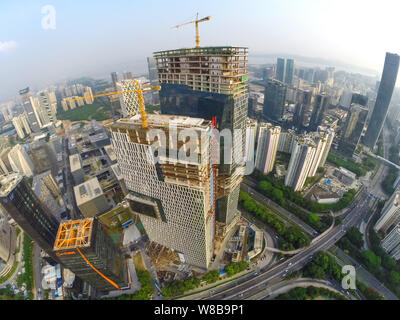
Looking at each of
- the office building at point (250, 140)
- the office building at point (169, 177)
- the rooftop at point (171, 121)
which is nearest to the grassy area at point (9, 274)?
the office building at point (169, 177)

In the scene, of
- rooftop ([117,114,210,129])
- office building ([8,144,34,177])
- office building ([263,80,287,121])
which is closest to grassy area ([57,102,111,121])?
office building ([8,144,34,177])

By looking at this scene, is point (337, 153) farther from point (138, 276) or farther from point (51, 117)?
point (51, 117)

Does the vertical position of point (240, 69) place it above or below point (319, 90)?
above

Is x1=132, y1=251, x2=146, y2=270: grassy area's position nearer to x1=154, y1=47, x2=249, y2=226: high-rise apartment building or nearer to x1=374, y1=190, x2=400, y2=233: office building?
x1=154, y1=47, x2=249, y2=226: high-rise apartment building

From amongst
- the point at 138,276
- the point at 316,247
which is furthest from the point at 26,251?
the point at 316,247

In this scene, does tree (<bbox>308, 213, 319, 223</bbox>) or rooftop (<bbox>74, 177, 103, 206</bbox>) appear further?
tree (<bbox>308, 213, 319, 223</bbox>)

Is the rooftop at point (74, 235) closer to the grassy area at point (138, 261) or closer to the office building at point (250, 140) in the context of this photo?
the grassy area at point (138, 261)
